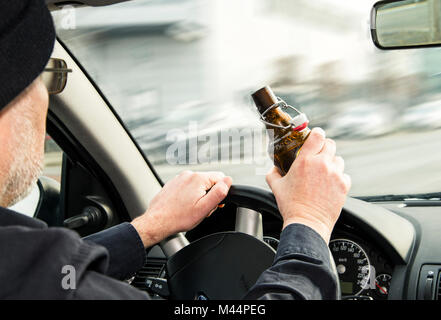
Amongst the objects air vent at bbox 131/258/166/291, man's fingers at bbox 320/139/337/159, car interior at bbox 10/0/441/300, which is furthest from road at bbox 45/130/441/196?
man's fingers at bbox 320/139/337/159

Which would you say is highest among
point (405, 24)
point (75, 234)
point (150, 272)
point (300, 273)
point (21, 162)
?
point (405, 24)

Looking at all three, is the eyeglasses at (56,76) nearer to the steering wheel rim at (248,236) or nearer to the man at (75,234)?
the man at (75,234)

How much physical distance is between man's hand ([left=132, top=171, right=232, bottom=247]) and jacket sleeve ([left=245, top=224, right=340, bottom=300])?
1.57 feet

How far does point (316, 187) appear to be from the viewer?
1.54 meters

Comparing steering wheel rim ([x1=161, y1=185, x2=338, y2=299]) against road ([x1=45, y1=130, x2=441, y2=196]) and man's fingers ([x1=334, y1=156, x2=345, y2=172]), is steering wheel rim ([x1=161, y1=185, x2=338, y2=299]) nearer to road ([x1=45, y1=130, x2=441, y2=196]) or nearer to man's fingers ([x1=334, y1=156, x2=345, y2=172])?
man's fingers ([x1=334, y1=156, x2=345, y2=172])

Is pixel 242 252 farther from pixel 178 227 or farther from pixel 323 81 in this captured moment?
pixel 323 81

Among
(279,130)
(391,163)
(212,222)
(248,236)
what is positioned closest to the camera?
(279,130)

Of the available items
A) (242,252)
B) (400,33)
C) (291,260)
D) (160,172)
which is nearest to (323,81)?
(160,172)

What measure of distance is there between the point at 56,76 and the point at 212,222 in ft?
2.61

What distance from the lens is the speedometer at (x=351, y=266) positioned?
194cm

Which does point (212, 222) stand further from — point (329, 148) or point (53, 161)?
point (53, 161)

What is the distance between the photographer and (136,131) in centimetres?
269

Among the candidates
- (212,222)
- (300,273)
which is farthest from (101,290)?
(212,222)
